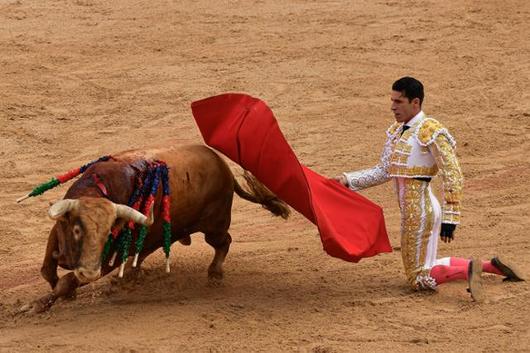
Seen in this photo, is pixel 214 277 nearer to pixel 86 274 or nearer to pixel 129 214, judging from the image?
pixel 129 214

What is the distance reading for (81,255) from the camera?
613 cm

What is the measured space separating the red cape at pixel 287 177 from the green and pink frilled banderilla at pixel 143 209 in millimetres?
601

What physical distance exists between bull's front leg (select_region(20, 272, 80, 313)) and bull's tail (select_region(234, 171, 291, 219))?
158 cm

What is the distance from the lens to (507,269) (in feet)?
23.6

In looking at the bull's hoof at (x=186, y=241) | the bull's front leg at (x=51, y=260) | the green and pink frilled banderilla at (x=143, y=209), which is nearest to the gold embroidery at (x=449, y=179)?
the green and pink frilled banderilla at (x=143, y=209)

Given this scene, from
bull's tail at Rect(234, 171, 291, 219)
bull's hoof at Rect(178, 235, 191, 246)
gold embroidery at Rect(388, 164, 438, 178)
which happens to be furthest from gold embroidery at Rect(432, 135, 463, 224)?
bull's hoof at Rect(178, 235, 191, 246)

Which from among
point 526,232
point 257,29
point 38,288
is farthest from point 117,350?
point 257,29

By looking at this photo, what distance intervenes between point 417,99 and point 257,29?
665cm

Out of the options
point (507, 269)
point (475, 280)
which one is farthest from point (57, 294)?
point (507, 269)

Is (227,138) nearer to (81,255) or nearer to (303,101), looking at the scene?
(81,255)

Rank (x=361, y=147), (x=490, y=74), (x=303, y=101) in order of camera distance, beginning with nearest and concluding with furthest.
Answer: (x=361, y=147), (x=303, y=101), (x=490, y=74)

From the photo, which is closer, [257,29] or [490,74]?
[490,74]

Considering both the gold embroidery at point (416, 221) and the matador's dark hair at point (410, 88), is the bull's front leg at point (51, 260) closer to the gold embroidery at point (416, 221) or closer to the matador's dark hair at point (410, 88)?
the gold embroidery at point (416, 221)

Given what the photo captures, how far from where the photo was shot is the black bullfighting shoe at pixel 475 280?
696cm
